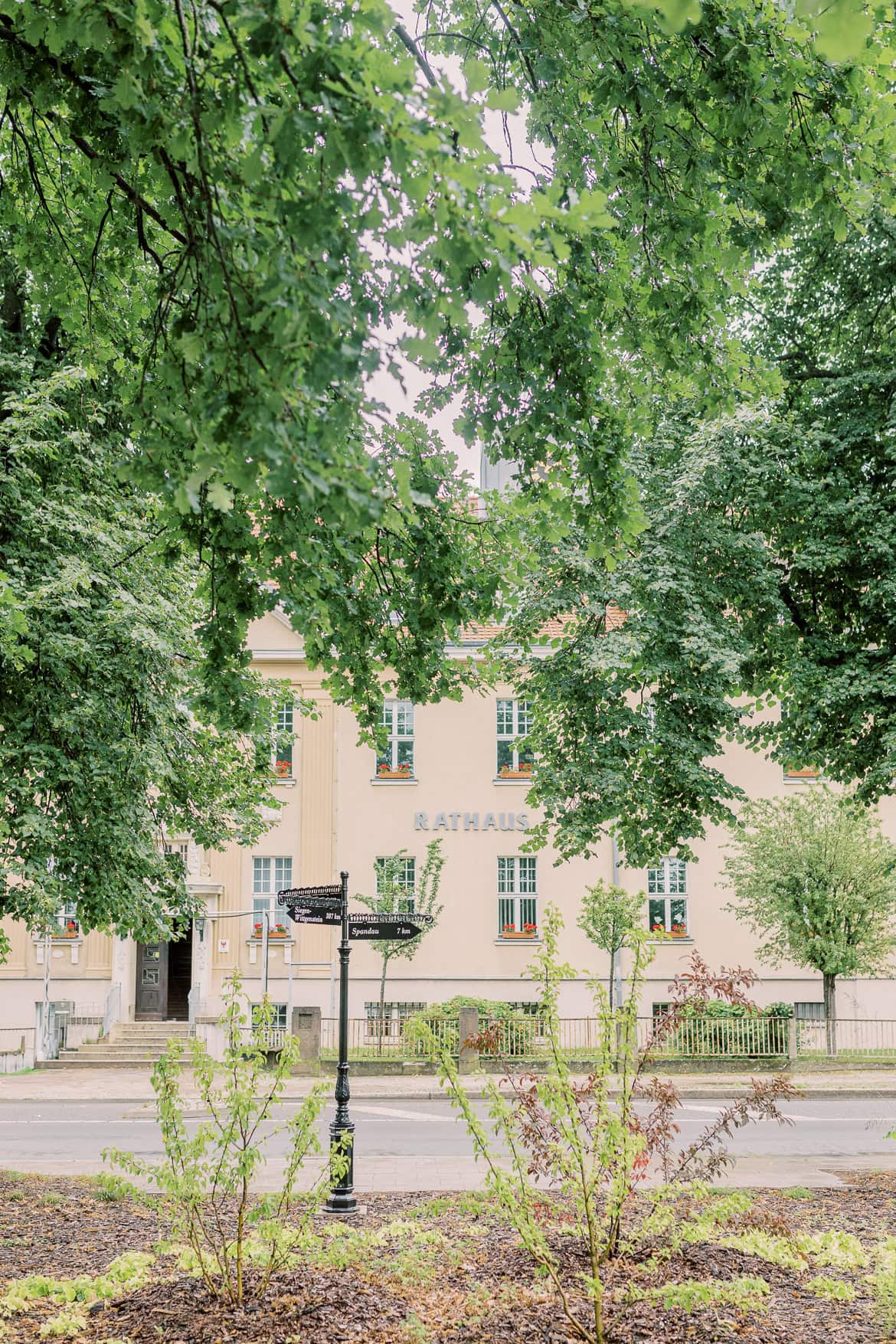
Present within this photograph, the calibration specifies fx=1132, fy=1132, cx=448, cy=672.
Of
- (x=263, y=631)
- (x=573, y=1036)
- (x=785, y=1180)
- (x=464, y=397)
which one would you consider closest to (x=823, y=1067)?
(x=573, y=1036)

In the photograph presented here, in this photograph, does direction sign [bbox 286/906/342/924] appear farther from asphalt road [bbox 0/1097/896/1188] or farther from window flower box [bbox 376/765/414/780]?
window flower box [bbox 376/765/414/780]

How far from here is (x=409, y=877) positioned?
27484mm

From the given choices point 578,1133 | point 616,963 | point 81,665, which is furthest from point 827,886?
point 578,1133

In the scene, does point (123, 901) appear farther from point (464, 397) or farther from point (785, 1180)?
point (785, 1180)

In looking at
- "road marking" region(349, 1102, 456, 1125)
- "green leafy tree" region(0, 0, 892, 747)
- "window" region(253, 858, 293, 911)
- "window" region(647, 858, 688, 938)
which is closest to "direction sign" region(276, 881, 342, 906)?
"green leafy tree" region(0, 0, 892, 747)

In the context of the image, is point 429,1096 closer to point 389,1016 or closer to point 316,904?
point 389,1016

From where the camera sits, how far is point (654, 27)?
5.17 meters

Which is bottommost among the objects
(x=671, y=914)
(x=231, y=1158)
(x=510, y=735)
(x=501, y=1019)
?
(x=501, y=1019)

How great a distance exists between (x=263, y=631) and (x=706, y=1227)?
24433mm

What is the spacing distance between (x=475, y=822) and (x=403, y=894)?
3122 mm

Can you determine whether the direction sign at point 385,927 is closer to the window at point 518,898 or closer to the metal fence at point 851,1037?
the metal fence at point 851,1037

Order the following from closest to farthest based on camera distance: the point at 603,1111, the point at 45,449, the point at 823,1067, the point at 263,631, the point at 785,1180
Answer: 1. the point at 603,1111
2. the point at 45,449
3. the point at 785,1180
4. the point at 823,1067
5. the point at 263,631

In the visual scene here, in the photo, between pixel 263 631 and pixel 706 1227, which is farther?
pixel 263 631

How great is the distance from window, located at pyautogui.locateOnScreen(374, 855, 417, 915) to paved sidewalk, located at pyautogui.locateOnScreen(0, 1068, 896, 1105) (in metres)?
4.14
